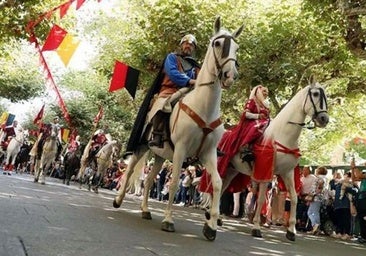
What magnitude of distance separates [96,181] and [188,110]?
38.6 ft

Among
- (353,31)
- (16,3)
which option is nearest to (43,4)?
(16,3)

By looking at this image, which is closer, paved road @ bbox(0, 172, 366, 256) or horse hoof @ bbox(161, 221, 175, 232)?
paved road @ bbox(0, 172, 366, 256)

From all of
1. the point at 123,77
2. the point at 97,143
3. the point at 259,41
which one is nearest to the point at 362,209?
the point at 123,77

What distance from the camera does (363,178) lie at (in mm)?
12445

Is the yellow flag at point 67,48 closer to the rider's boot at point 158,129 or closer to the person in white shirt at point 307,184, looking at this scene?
the person in white shirt at point 307,184

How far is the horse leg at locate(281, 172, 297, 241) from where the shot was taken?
8.70 metres

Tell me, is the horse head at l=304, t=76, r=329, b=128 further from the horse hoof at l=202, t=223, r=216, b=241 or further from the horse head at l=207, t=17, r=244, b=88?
the horse hoof at l=202, t=223, r=216, b=241

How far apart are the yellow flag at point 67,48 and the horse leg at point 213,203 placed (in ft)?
35.5

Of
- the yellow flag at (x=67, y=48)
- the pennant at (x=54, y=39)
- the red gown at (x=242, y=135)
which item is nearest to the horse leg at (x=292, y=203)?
the red gown at (x=242, y=135)

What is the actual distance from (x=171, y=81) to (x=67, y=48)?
9.76 m

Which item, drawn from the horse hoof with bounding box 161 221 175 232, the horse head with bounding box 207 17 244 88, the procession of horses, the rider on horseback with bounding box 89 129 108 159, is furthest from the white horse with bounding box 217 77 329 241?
the rider on horseback with bounding box 89 129 108 159

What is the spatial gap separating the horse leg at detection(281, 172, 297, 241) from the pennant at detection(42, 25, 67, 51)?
10.2 meters

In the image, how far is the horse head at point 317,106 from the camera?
8695 millimetres

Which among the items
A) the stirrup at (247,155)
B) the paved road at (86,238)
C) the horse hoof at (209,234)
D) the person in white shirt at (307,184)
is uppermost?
A: the person in white shirt at (307,184)
